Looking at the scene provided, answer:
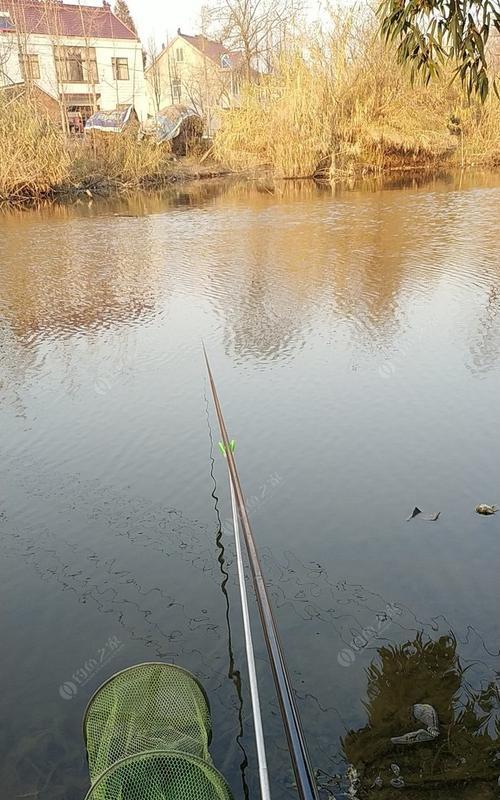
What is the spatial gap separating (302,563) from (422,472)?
155 centimetres

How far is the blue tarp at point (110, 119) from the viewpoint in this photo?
31828mm

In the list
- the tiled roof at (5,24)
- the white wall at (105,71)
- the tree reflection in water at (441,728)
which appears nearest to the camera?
the tree reflection in water at (441,728)

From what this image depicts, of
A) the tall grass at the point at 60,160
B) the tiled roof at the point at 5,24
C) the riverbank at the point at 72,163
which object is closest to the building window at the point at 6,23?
the tiled roof at the point at 5,24

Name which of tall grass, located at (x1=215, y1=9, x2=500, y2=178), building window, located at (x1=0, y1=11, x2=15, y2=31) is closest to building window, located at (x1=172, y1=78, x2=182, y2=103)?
building window, located at (x1=0, y1=11, x2=15, y2=31)

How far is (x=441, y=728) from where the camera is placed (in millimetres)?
3254

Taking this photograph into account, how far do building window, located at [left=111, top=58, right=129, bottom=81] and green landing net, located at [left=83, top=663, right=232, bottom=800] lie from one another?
149 ft

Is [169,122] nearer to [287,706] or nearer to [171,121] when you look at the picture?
[171,121]

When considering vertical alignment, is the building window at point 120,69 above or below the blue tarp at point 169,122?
above

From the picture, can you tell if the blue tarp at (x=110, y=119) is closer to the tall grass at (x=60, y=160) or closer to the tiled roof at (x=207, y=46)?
the tall grass at (x=60, y=160)

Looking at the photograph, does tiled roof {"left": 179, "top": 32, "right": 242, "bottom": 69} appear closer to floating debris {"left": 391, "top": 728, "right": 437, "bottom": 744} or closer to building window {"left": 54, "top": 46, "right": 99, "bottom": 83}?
building window {"left": 54, "top": 46, "right": 99, "bottom": 83}

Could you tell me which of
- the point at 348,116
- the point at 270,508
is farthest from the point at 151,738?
the point at 348,116

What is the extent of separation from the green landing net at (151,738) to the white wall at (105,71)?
40.2 meters

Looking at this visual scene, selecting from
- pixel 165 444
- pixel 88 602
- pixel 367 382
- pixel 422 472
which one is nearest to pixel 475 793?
pixel 88 602

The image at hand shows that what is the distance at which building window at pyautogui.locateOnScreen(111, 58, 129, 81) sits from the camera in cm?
4212
